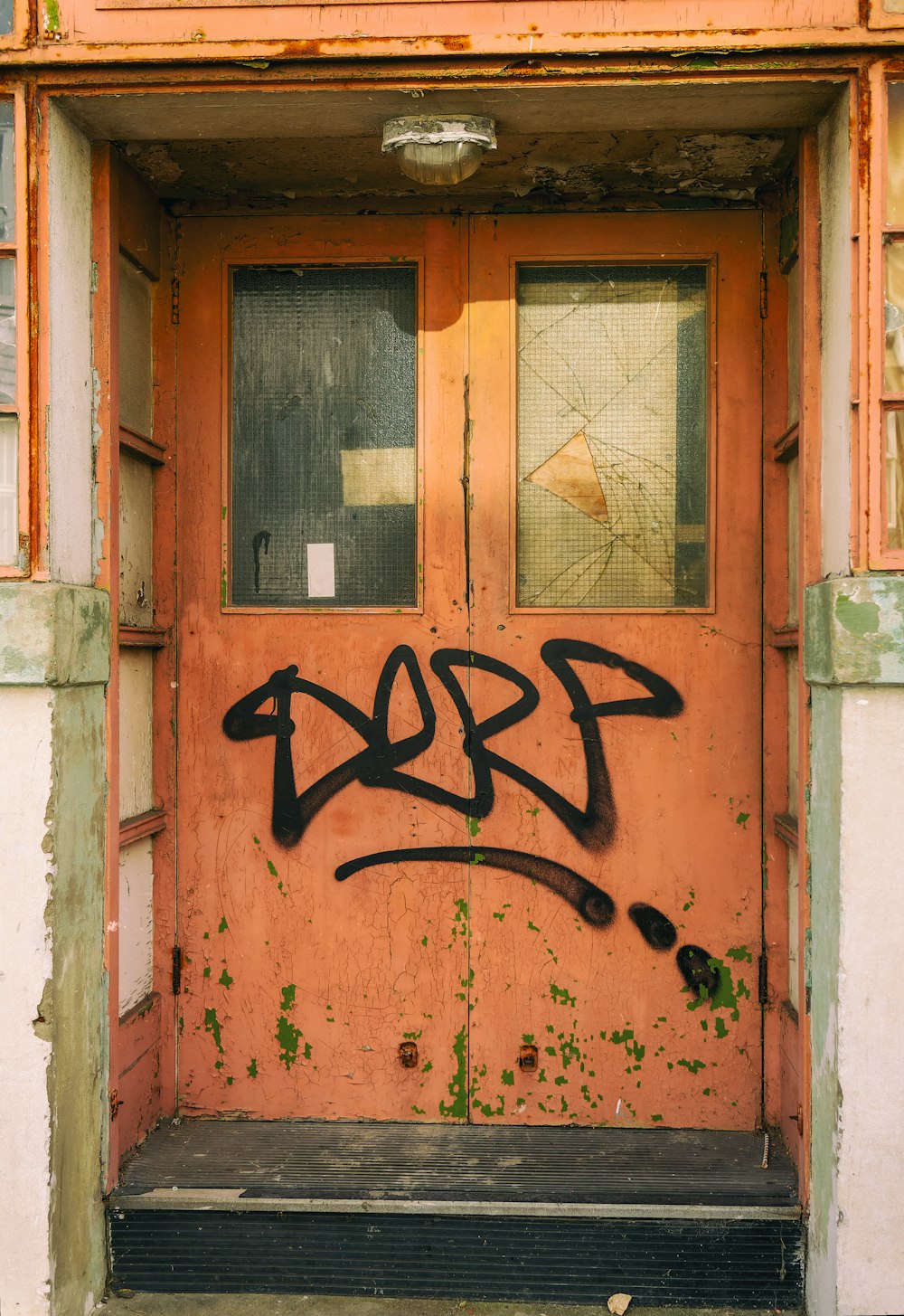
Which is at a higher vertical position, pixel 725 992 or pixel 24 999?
pixel 24 999

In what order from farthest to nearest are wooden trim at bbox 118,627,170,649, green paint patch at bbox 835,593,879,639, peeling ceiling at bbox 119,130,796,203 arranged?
wooden trim at bbox 118,627,170,649 → peeling ceiling at bbox 119,130,796,203 → green paint patch at bbox 835,593,879,639

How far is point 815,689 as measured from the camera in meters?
2.83

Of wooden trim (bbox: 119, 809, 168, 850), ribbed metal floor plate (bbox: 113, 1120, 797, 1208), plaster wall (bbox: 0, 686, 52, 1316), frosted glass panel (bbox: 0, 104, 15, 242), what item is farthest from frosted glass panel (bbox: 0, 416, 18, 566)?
ribbed metal floor plate (bbox: 113, 1120, 797, 1208)

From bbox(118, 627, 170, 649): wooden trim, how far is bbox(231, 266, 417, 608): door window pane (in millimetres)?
279

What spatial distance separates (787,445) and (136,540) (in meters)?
2.22

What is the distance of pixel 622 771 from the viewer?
11.2 feet

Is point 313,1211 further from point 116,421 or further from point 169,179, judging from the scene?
point 169,179

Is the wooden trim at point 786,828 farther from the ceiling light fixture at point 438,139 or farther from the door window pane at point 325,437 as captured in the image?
the ceiling light fixture at point 438,139

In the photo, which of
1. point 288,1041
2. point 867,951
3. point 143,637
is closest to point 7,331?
point 143,637

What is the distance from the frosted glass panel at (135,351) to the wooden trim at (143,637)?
0.68 m

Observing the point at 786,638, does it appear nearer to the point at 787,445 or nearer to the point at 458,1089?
the point at 787,445

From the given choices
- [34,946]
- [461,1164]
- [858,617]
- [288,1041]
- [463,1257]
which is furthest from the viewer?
[288,1041]

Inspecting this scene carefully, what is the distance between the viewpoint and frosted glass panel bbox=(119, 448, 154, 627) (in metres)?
3.32

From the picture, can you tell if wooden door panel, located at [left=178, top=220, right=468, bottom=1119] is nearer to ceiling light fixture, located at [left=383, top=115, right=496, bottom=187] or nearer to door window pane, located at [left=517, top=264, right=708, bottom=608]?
door window pane, located at [left=517, top=264, right=708, bottom=608]
